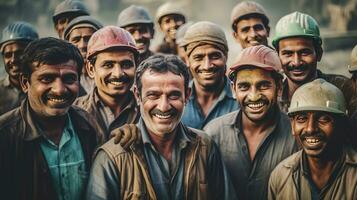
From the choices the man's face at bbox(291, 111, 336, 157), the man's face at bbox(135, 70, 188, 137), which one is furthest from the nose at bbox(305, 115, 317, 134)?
the man's face at bbox(135, 70, 188, 137)

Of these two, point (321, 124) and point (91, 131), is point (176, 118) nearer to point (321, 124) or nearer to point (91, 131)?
point (91, 131)

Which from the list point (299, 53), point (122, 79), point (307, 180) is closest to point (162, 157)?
point (307, 180)

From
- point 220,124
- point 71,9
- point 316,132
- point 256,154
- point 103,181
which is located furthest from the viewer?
point 71,9

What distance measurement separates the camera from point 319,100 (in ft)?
14.2

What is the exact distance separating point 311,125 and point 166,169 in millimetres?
1296

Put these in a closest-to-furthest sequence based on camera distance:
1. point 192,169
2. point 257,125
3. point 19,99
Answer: point 192,169
point 257,125
point 19,99

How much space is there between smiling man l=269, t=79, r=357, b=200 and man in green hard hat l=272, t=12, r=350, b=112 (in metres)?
1.32

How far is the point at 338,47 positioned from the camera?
53.9 ft

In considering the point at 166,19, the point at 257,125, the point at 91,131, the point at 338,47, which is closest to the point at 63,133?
the point at 91,131

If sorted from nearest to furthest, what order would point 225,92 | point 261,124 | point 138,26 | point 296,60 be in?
1. point 261,124
2. point 296,60
3. point 225,92
4. point 138,26

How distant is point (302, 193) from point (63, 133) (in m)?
2.20

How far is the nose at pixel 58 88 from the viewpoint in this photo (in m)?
4.42

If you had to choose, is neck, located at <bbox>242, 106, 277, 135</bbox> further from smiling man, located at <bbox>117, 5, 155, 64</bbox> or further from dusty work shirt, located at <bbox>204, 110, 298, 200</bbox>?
smiling man, located at <bbox>117, 5, 155, 64</bbox>

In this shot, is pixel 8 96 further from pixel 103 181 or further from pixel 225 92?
pixel 103 181
